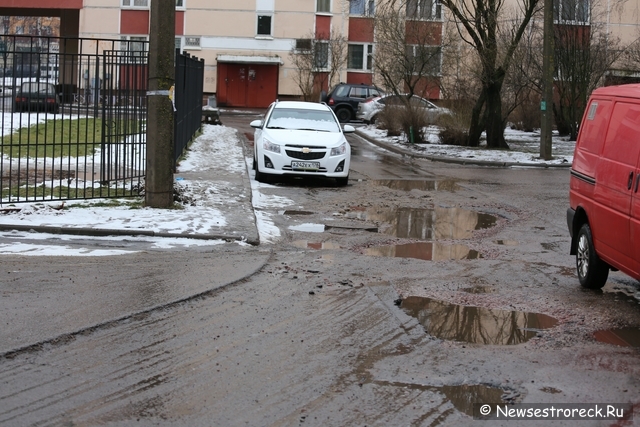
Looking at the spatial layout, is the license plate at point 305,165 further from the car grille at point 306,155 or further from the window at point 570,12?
the window at point 570,12

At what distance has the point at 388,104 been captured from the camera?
33375 mm

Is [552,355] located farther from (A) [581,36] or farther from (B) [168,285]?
(A) [581,36]

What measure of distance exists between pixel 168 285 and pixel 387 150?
20806mm

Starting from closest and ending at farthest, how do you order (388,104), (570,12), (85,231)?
(85,231) → (388,104) → (570,12)

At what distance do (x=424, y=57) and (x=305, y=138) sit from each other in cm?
1847

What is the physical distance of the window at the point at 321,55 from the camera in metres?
50.7

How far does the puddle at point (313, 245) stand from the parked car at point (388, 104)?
20.1m

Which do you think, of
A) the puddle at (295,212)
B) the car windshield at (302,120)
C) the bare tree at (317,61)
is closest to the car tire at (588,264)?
the puddle at (295,212)

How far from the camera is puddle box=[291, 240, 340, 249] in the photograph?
1077 centimetres

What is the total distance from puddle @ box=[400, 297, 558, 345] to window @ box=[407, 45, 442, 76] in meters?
27.5

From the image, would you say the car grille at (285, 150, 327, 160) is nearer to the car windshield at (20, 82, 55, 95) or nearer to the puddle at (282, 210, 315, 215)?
the puddle at (282, 210, 315, 215)

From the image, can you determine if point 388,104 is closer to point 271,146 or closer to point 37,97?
point 271,146

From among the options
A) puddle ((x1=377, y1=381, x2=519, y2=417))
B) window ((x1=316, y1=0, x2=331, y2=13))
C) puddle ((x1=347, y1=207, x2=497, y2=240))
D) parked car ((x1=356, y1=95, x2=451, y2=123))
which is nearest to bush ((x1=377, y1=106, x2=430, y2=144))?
parked car ((x1=356, y1=95, x2=451, y2=123))

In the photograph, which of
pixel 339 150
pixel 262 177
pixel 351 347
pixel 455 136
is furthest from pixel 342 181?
pixel 455 136
